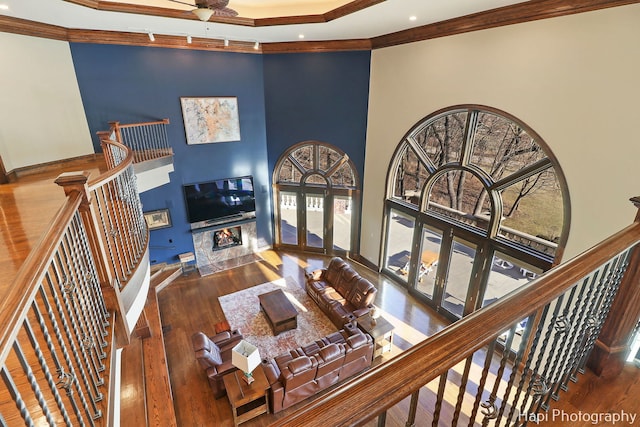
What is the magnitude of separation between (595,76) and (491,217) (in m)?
2.44

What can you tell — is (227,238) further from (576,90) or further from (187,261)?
(576,90)

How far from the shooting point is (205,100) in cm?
768

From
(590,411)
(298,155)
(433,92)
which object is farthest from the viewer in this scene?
(298,155)

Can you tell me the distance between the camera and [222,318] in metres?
6.87

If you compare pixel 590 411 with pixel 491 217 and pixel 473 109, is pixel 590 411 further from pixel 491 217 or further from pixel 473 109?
pixel 473 109

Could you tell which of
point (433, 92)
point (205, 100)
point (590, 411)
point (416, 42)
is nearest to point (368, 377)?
point (590, 411)

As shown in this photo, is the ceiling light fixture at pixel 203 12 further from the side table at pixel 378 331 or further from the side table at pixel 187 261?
the side table at pixel 187 261

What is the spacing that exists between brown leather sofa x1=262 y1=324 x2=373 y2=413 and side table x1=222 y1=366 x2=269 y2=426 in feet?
0.34

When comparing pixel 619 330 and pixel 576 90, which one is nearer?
pixel 619 330

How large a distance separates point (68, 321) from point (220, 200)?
250 inches

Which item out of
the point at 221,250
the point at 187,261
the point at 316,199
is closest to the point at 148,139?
the point at 187,261

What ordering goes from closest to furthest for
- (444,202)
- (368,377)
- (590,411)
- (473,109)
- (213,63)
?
1. (368,377)
2. (590,411)
3. (473,109)
4. (444,202)
5. (213,63)

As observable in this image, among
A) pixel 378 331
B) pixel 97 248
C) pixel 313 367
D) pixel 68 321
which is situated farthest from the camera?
pixel 378 331

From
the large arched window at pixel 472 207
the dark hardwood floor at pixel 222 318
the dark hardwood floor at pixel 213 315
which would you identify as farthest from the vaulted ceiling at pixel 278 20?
the dark hardwood floor at pixel 213 315
